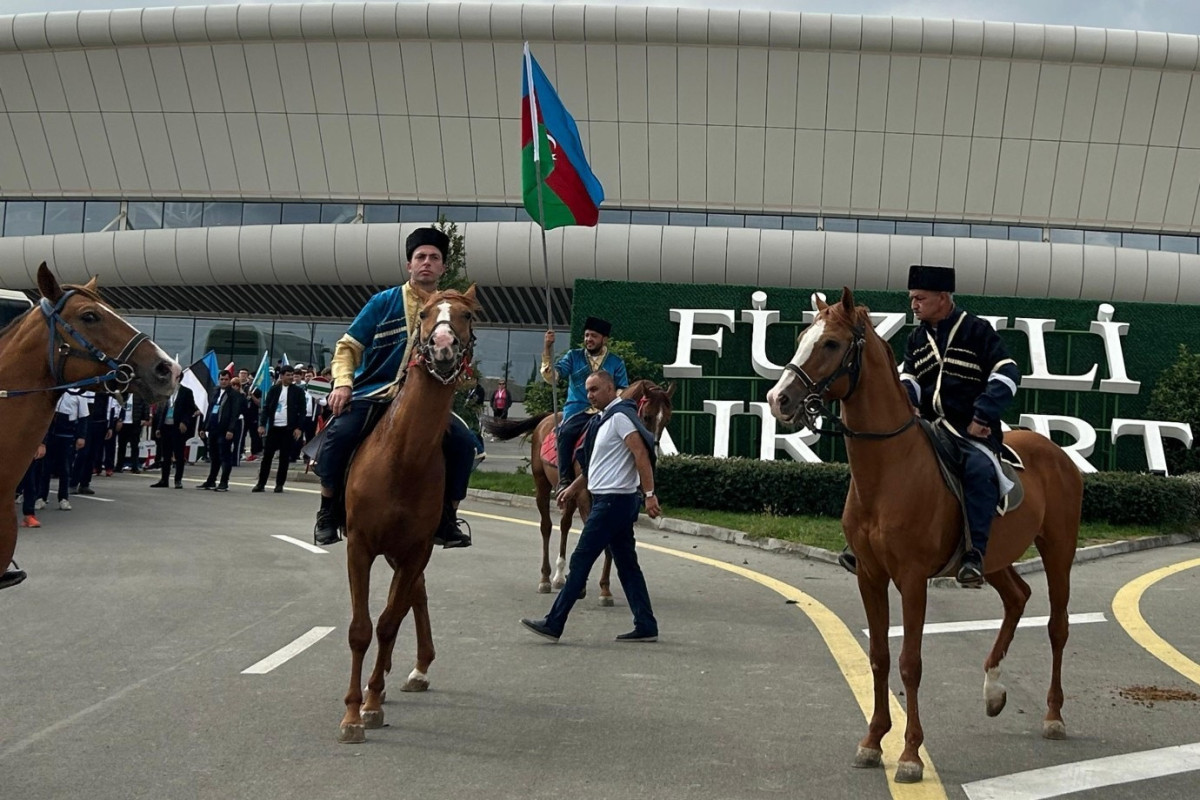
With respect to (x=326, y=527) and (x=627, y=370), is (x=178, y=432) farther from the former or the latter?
(x=326, y=527)

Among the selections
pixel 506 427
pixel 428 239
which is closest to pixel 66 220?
pixel 506 427

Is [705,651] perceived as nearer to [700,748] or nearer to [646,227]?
[700,748]

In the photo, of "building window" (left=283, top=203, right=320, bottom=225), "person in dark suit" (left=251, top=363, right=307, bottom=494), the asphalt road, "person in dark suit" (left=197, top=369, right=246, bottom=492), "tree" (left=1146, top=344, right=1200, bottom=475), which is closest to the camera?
the asphalt road

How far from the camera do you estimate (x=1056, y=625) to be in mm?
6789

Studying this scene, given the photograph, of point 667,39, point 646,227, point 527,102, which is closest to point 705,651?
point 527,102

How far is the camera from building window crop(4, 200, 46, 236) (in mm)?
41844

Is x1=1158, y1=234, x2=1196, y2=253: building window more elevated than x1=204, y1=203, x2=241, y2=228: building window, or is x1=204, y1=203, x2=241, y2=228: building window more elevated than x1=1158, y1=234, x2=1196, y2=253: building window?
x1=204, y1=203, x2=241, y2=228: building window

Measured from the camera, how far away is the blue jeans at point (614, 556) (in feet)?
27.3

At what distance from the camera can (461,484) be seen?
6848 mm

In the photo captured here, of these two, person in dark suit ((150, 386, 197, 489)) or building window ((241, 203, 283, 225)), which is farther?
building window ((241, 203, 283, 225))

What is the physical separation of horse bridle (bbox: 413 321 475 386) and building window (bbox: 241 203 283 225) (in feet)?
119

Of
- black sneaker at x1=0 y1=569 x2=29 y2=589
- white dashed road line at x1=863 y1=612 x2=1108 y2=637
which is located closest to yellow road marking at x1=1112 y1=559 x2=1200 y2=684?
white dashed road line at x1=863 y1=612 x2=1108 y2=637

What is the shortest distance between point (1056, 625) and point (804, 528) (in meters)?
8.36

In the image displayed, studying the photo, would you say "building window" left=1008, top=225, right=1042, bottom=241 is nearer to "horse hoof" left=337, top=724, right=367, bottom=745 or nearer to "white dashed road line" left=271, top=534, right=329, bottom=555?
"white dashed road line" left=271, top=534, right=329, bottom=555
